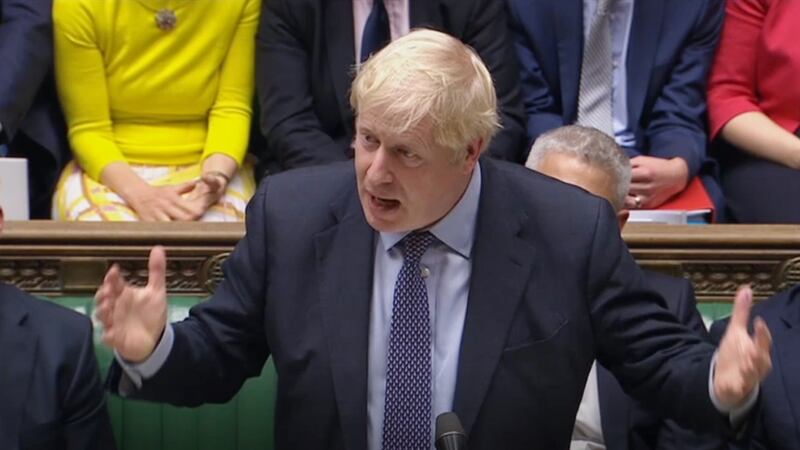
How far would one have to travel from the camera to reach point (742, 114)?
2.92 meters

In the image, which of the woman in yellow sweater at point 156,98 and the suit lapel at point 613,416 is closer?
the suit lapel at point 613,416

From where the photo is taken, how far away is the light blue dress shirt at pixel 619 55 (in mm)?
2955

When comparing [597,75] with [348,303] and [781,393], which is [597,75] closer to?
[781,393]

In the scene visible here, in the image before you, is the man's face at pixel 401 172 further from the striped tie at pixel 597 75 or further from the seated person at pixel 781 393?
the striped tie at pixel 597 75

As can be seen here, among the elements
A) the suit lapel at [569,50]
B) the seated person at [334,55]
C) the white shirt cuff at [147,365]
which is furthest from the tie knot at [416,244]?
the suit lapel at [569,50]

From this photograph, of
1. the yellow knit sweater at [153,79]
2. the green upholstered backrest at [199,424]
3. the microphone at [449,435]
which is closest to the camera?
the microphone at [449,435]

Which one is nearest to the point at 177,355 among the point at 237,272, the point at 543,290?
the point at 237,272

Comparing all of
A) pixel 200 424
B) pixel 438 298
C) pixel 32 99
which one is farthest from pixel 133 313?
pixel 32 99

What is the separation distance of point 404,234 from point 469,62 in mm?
229

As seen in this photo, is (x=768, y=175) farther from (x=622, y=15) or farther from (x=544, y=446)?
(x=544, y=446)

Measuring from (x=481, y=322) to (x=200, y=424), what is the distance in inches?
30.1

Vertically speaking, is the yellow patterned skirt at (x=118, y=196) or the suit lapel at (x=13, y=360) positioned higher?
the suit lapel at (x=13, y=360)

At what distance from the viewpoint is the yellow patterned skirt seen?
2.76m

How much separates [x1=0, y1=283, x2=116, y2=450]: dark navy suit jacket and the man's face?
555mm
